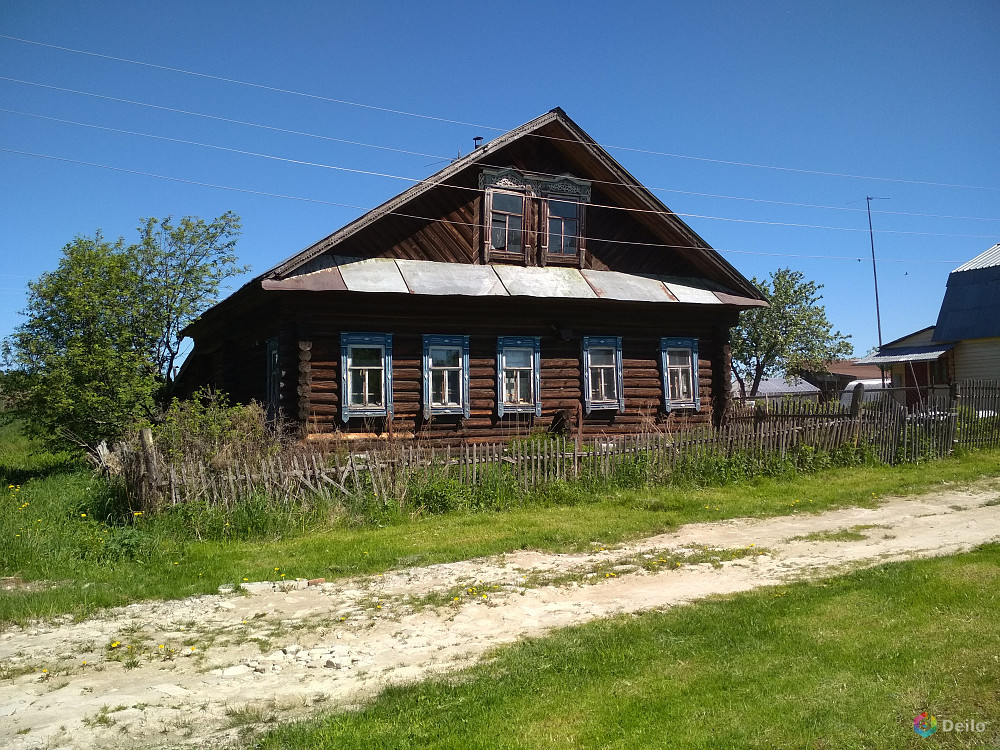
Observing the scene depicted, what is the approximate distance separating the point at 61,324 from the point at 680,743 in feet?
54.9

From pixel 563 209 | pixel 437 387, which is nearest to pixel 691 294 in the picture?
pixel 563 209

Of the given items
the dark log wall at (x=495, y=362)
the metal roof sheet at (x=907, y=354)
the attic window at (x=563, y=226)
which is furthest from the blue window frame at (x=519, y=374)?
the metal roof sheet at (x=907, y=354)

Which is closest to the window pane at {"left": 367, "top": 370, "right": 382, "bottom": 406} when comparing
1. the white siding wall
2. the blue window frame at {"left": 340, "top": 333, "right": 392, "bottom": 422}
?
the blue window frame at {"left": 340, "top": 333, "right": 392, "bottom": 422}

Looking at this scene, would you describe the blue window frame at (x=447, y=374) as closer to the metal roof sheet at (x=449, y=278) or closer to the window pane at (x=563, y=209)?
the metal roof sheet at (x=449, y=278)

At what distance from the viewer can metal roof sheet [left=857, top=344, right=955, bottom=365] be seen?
32.0 metres

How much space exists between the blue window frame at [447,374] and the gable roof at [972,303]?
2454 centimetres

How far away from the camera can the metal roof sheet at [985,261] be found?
109 feet

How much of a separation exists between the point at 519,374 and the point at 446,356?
190 centimetres

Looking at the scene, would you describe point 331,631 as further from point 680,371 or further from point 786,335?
point 786,335

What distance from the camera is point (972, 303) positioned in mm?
31844

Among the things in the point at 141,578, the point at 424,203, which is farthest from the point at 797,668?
the point at 424,203

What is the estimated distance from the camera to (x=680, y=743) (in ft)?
12.8

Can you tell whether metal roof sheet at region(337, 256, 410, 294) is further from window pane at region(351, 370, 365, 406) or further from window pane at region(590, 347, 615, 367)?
window pane at region(590, 347, 615, 367)

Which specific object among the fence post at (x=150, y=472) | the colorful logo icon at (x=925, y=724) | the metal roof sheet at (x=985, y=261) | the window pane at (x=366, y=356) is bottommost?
the colorful logo icon at (x=925, y=724)
